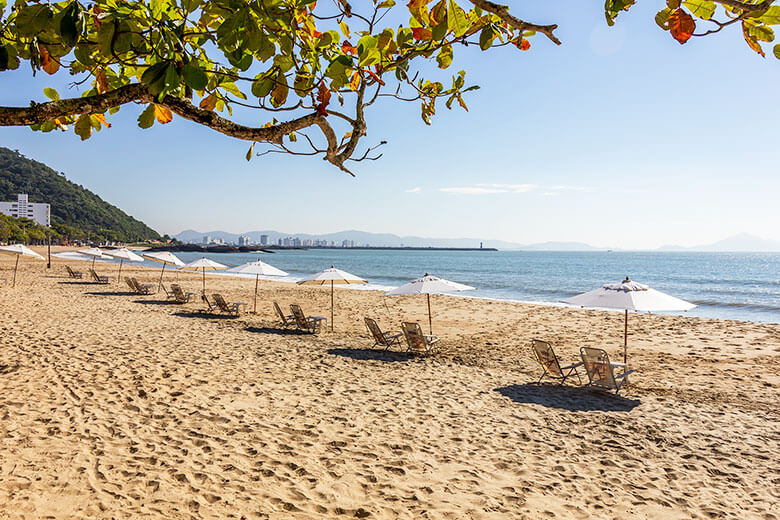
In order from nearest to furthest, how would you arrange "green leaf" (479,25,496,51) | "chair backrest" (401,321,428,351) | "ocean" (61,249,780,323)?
"green leaf" (479,25,496,51) → "chair backrest" (401,321,428,351) → "ocean" (61,249,780,323)

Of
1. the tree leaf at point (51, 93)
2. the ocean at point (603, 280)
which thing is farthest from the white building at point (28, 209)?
the tree leaf at point (51, 93)

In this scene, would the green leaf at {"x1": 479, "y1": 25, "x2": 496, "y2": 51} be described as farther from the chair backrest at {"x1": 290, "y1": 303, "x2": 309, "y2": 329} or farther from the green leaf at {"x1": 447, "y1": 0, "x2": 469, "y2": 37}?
the chair backrest at {"x1": 290, "y1": 303, "x2": 309, "y2": 329}

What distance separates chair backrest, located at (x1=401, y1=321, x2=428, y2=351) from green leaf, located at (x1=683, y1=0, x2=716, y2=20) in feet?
23.9

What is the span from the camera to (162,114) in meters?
2.01

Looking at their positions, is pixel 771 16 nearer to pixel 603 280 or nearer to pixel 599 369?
pixel 599 369

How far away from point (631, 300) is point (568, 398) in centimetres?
179

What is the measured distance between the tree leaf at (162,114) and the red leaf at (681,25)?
6.58ft

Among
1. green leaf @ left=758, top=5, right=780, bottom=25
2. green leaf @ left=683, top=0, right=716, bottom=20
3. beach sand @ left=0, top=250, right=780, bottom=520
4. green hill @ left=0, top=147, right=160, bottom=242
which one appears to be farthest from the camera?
green hill @ left=0, top=147, right=160, bottom=242

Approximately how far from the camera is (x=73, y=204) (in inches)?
4382

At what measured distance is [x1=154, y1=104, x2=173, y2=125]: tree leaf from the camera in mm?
1974

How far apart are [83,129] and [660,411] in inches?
267

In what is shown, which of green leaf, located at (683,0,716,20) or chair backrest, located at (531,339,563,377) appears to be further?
chair backrest, located at (531,339,563,377)

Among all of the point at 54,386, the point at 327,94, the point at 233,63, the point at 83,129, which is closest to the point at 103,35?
the point at 233,63

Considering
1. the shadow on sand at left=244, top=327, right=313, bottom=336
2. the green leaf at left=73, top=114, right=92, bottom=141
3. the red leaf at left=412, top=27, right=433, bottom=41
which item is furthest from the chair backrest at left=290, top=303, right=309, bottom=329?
the red leaf at left=412, top=27, right=433, bottom=41
